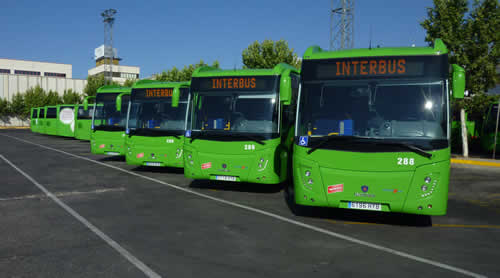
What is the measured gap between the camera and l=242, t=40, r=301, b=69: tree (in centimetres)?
3167

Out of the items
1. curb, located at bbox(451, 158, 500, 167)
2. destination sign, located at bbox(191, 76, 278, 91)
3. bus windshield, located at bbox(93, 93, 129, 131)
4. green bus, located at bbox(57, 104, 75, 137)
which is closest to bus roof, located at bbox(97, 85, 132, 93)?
bus windshield, located at bbox(93, 93, 129, 131)

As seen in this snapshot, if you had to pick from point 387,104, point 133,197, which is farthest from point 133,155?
point 387,104

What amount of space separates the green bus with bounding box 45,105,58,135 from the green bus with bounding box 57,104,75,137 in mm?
1191

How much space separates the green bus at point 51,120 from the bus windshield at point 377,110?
36.7m

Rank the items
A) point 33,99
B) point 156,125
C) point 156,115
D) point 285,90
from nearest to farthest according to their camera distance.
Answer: point 285,90
point 156,125
point 156,115
point 33,99

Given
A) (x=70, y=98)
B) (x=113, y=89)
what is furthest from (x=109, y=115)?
(x=70, y=98)

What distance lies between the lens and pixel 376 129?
6.66 meters

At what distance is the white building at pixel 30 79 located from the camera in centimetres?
7650

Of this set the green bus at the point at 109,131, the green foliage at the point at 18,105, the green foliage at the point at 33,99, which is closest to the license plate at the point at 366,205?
the green bus at the point at 109,131

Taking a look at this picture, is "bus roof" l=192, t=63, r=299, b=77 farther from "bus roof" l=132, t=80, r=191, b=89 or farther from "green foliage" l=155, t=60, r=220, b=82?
"green foliage" l=155, t=60, r=220, b=82

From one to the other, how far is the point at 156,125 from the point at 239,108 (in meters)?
4.21

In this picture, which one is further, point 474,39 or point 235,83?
point 474,39

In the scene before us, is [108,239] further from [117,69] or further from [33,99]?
[117,69]

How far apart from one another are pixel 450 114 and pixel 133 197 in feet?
21.9
